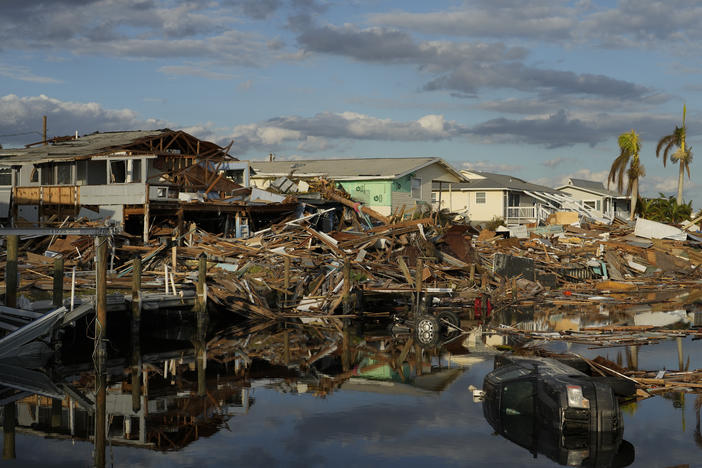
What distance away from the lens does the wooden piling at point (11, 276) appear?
69.2 feet

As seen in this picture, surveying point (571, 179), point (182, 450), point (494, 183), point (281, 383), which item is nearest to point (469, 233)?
point (494, 183)

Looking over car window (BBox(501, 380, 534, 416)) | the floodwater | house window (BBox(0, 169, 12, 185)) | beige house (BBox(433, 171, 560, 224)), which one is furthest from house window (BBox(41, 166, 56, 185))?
beige house (BBox(433, 171, 560, 224))

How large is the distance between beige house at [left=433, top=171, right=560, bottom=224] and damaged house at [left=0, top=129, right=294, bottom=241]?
24.2m

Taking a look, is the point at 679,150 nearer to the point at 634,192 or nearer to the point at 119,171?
the point at 634,192

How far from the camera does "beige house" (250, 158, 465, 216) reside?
49500mm

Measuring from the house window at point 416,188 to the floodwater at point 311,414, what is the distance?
2832cm

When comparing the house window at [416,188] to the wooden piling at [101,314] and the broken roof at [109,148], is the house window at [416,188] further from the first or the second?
the wooden piling at [101,314]

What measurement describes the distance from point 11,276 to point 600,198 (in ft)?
194

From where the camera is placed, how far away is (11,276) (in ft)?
69.3

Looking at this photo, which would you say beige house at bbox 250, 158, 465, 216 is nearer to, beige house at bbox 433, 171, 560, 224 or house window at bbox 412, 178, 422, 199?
house window at bbox 412, 178, 422, 199

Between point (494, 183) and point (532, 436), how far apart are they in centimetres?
4899

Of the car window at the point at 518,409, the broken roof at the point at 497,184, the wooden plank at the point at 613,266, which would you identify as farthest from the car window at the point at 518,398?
the broken roof at the point at 497,184

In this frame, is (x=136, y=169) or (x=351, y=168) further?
(x=351, y=168)

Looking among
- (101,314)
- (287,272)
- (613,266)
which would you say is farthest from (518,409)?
(613,266)
